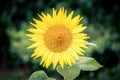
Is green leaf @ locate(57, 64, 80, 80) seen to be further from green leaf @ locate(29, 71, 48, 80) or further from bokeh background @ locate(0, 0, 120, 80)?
bokeh background @ locate(0, 0, 120, 80)

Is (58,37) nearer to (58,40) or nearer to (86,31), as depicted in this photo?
(58,40)

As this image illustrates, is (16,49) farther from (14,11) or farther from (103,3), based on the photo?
(103,3)

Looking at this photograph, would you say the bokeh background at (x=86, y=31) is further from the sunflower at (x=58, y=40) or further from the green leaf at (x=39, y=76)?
the sunflower at (x=58, y=40)

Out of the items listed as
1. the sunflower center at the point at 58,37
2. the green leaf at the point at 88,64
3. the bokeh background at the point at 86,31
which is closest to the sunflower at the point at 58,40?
the sunflower center at the point at 58,37

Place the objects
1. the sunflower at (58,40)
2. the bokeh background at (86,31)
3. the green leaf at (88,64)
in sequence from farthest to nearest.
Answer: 1. the bokeh background at (86,31)
2. the green leaf at (88,64)
3. the sunflower at (58,40)

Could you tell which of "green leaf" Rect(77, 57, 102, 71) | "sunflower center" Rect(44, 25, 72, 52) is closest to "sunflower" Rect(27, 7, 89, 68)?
"sunflower center" Rect(44, 25, 72, 52)

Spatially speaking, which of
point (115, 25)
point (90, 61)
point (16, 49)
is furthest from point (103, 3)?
point (90, 61)
